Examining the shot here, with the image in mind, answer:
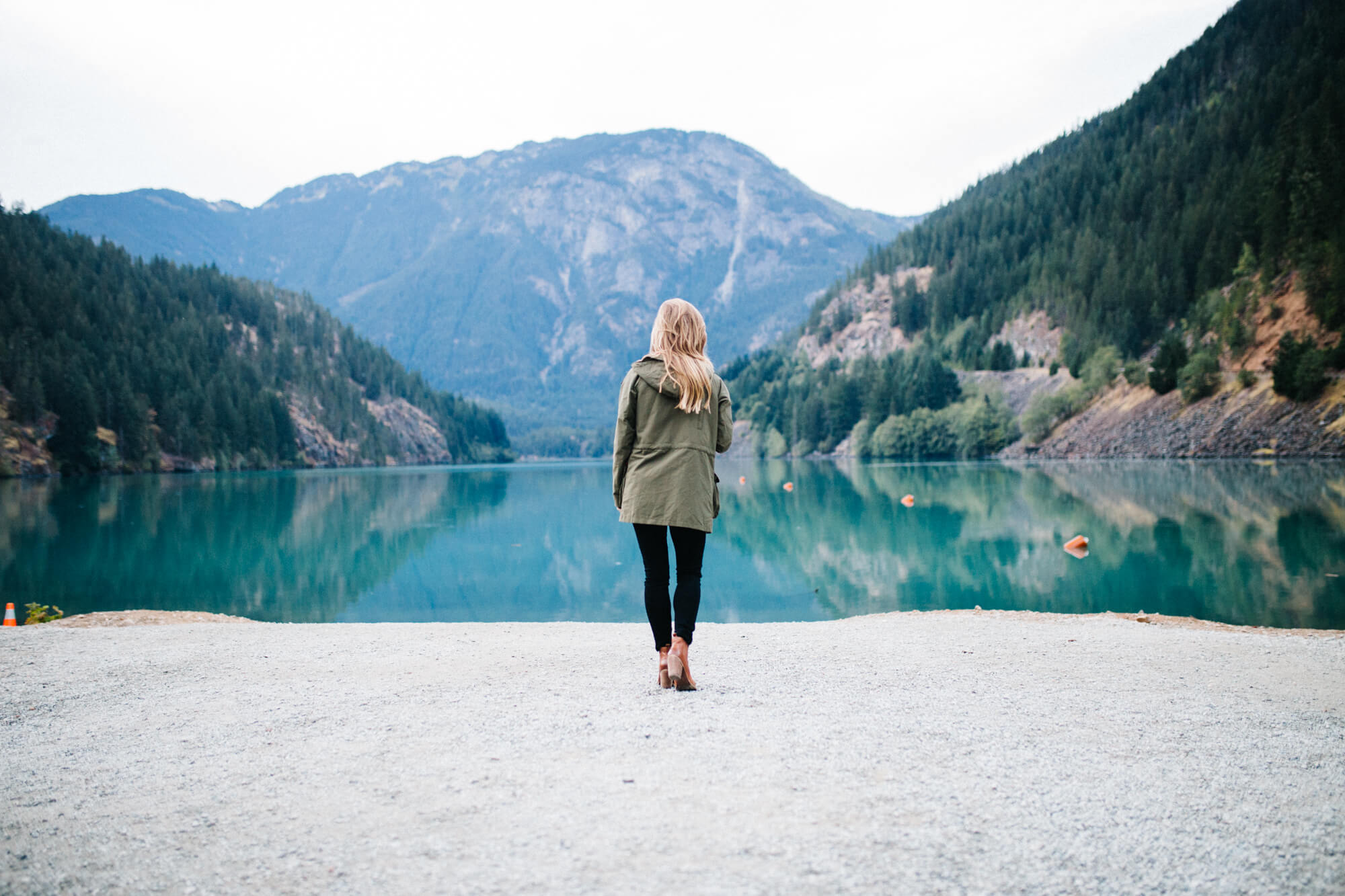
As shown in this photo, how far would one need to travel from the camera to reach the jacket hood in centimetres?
638

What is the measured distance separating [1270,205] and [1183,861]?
3473 inches

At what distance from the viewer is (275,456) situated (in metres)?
118

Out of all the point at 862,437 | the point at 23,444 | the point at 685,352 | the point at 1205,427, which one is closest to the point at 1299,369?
the point at 1205,427

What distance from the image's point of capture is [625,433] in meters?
6.64

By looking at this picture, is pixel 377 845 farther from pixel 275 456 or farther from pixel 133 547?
pixel 275 456

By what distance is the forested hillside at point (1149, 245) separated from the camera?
66.1 m

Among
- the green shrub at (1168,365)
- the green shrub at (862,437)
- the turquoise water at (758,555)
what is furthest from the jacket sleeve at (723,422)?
the green shrub at (862,437)

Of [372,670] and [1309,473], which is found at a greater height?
[1309,473]

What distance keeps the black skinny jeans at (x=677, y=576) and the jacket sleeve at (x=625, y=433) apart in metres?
0.42

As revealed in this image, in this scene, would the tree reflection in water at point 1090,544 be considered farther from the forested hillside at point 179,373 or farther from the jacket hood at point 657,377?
the forested hillside at point 179,373

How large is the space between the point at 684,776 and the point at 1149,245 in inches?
4420

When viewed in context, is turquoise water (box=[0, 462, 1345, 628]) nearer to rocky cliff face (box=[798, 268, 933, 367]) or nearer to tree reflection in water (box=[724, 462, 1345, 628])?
tree reflection in water (box=[724, 462, 1345, 628])

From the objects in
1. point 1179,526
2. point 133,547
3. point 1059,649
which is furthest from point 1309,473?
point 133,547

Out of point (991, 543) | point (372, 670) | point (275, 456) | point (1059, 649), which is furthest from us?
point (275, 456)
